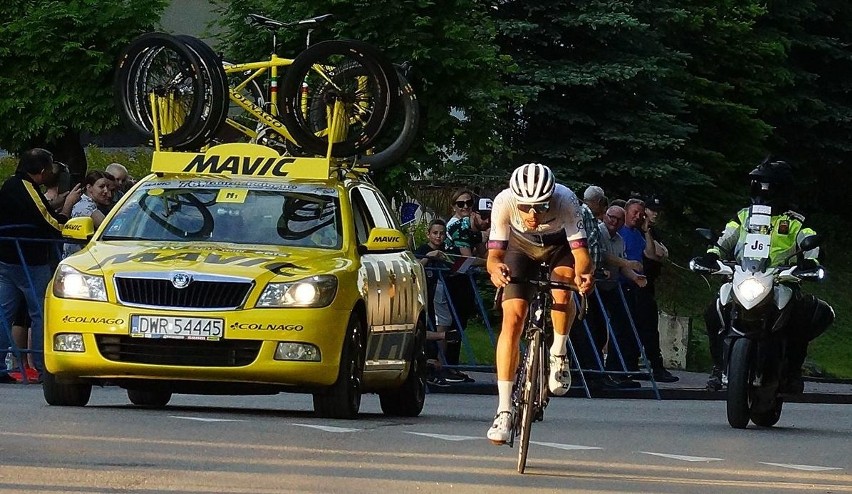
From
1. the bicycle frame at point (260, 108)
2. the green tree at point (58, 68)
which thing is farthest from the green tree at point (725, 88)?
the bicycle frame at point (260, 108)

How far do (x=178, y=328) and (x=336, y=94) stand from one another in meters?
3.32

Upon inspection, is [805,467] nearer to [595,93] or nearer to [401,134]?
[401,134]

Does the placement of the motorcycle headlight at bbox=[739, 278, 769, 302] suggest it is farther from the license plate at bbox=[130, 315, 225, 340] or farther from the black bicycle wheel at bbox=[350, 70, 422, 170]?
the license plate at bbox=[130, 315, 225, 340]

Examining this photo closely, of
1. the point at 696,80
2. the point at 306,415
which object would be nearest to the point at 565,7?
the point at 696,80

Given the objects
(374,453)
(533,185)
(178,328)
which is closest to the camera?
(533,185)

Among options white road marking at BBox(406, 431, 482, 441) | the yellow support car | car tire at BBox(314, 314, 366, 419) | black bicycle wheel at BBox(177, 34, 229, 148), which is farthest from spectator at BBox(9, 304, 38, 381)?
white road marking at BBox(406, 431, 482, 441)

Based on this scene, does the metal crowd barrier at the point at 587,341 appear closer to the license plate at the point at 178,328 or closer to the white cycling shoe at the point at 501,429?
the license plate at the point at 178,328

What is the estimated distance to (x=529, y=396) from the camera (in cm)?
1150

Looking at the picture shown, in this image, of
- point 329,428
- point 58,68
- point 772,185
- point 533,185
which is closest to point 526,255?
point 533,185

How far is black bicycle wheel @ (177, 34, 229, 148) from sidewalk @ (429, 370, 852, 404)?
192 inches

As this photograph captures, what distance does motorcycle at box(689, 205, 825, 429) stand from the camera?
15547mm

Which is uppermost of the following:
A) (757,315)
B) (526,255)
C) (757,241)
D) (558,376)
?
(526,255)

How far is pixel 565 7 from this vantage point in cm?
3622

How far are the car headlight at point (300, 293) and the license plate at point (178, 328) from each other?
12.3 inches
